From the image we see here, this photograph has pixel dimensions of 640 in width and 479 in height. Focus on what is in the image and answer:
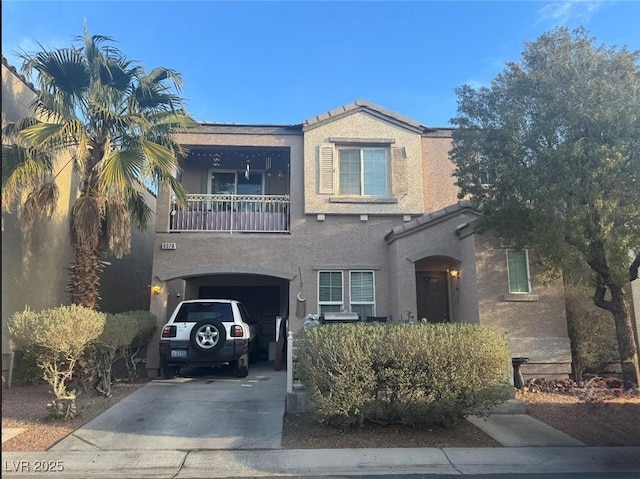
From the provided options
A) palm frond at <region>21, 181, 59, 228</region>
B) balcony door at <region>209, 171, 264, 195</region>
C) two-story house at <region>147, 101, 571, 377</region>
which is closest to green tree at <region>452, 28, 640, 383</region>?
two-story house at <region>147, 101, 571, 377</region>

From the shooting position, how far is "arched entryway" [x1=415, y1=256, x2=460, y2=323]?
13.5m

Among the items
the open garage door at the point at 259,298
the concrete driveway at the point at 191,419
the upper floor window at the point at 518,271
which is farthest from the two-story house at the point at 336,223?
the concrete driveway at the point at 191,419

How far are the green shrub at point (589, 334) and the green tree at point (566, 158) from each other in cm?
88

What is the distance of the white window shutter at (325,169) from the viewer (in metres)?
13.6

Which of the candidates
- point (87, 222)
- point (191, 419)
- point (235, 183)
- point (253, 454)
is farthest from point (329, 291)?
point (253, 454)

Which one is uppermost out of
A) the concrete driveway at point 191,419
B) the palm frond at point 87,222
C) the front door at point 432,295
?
the palm frond at point 87,222

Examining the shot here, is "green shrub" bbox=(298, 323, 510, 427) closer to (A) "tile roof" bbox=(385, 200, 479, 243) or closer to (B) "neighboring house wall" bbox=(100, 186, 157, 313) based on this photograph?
(A) "tile roof" bbox=(385, 200, 479, 243)

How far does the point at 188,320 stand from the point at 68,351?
282 cm

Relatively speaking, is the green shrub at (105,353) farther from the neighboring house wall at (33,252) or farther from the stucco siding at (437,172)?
the stucco siding at (437,172)

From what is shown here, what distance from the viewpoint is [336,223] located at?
44.3 feet

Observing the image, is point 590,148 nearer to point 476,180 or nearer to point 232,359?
point 476,180

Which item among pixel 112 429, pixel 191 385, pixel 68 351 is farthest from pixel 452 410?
pixel 68 351

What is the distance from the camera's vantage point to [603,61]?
9.23 metres

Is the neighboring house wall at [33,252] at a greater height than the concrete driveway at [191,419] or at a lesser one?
greater
